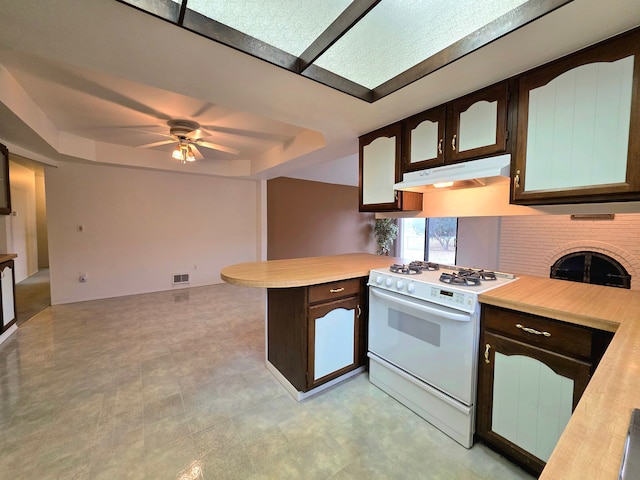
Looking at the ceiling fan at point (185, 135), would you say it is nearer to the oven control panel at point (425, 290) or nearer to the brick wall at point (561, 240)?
the oven control panel at point (425, 290)

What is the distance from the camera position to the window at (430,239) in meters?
5.32

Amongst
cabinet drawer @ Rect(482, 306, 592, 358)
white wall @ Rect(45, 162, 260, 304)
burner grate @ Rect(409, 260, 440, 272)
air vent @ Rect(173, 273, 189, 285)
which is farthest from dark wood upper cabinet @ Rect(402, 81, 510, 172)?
air vent @ Rect(173, 273, 189, 285)

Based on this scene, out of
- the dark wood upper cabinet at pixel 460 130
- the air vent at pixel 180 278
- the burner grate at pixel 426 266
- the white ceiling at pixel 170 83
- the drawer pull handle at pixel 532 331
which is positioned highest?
the white ceiling at pixel 170 83

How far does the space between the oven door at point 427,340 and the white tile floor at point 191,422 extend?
34 cm

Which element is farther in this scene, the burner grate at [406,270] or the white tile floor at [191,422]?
the burner grate at [406,270]

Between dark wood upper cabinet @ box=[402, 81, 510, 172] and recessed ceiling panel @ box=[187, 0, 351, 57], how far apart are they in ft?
3.65

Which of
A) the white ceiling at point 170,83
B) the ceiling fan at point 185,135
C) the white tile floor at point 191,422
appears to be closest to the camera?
the white ceiling at point 170,83

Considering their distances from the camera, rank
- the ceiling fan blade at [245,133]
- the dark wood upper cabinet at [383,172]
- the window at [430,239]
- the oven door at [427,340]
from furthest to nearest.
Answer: the window at [430,239], the ceiling fan blade at [245,133], the dark wood upper cabinet at [383,172], the oven door at [427,340]

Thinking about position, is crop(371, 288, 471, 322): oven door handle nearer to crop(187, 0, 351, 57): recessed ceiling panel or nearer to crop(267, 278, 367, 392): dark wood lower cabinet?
crop(267, 278, 367, 392): dark wood lower cabinet

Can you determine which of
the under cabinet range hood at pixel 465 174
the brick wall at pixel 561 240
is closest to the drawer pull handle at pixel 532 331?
the under cabinet range hood at pixel 465 174

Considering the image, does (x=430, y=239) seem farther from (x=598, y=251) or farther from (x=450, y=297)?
(x=450, y=297)

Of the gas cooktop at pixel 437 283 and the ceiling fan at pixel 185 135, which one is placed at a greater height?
the ceiling fan at pixel 185 135

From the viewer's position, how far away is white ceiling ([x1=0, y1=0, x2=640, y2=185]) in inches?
47.7

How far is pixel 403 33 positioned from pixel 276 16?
2.15 feet
